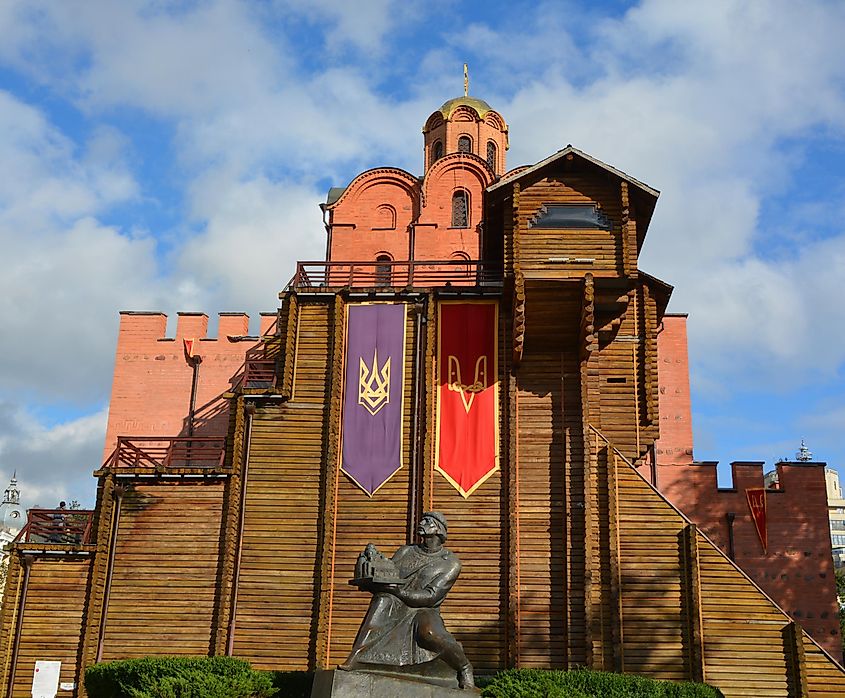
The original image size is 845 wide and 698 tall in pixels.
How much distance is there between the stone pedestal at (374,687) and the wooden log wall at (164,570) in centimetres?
→ 1254

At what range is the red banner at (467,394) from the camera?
23.0 metres

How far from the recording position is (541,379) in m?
23.6

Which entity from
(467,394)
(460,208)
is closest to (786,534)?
(467,394)

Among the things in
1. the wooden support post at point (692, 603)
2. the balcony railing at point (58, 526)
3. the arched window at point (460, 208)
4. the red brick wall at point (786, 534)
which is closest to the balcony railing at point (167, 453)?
the balcony railing at point (58, 526)

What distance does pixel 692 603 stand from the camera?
21.1 metres

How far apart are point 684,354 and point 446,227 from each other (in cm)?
823

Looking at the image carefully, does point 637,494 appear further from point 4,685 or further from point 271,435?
point 4,685

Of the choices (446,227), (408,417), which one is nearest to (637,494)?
(408,417)

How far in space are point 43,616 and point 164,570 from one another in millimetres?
2793

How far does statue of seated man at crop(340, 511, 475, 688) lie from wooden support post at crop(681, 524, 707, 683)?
11194mm

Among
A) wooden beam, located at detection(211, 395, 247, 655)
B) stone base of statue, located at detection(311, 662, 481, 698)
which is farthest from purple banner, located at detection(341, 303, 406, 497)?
stone base of statue, located at detection(311, 662, 481, 698)

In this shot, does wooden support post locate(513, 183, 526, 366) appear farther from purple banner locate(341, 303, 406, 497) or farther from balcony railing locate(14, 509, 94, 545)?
balcony railing locate(14, 509, 94, 545)

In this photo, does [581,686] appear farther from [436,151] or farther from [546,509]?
[436,151]

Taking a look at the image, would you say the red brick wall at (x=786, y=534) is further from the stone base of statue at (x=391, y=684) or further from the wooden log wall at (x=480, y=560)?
the stone base of statue at (x=391, y=684)
